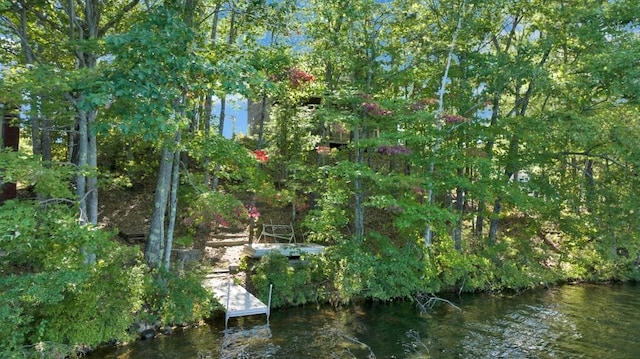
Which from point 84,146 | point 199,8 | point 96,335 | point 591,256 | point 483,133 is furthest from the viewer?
point 591,256

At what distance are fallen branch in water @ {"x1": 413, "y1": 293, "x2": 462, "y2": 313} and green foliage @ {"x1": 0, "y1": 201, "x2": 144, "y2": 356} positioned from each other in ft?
25.2

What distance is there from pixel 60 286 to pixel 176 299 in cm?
299

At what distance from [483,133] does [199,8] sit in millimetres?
9401

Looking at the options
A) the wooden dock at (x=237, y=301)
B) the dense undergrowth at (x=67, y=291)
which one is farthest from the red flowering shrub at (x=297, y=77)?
the dense undergrowth at (x=67, y=291)

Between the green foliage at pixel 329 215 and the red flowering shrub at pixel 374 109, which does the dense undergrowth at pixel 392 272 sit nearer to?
the green foliage at pixel 329 215

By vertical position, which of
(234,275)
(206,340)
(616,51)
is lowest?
(206,340)

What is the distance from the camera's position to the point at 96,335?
736 cm

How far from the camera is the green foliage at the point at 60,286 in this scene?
6.18 m

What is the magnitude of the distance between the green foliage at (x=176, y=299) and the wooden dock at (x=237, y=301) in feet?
1.32

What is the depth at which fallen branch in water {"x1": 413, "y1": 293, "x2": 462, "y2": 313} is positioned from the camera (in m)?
11.8

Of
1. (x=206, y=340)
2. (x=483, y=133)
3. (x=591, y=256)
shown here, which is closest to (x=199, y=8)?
(x=206, y=340)

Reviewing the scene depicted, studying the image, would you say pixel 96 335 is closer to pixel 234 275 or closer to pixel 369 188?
pixel 234 275

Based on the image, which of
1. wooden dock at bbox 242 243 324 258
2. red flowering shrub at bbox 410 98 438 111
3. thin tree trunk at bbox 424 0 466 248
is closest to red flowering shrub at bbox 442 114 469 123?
thin tree trunk at bbox 424 0 466 248

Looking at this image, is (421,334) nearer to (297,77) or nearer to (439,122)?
(439,122)
